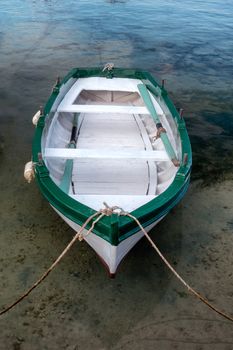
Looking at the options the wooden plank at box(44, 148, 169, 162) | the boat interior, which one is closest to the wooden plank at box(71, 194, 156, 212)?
the boat interior

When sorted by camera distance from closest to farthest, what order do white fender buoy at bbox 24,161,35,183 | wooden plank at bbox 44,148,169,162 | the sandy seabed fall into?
1. the sandy seabed
2. white fender buoy at bbox 24,161,35,183
3. wooden plank at bbox 44,148,169,162

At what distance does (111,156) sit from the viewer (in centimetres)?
747

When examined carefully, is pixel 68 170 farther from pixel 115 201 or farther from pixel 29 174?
pixel 115 201

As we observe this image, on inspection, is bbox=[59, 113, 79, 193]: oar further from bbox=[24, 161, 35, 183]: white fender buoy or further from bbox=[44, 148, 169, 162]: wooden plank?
bbox=[24, 161, 35, 183]: white fender buoy

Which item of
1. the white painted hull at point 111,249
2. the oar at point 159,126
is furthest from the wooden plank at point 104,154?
the white painted hull at point 111,249

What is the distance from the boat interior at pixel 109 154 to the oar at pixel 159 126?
0.14m

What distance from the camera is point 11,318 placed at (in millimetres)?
6031

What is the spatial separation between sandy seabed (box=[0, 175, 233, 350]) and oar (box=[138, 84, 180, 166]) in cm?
160

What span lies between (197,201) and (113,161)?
241 centimetres

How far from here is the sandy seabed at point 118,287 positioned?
19.1 feet

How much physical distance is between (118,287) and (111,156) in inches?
107

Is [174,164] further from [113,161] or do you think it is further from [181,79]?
[181,79]

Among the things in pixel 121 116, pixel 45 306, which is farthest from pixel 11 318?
pixel 121 116

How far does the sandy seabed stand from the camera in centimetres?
581
